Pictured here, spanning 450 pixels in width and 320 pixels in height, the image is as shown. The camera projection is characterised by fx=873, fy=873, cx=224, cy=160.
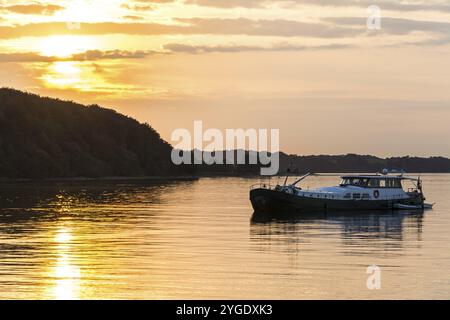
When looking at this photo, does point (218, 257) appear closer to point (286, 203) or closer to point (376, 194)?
point (286, 203)

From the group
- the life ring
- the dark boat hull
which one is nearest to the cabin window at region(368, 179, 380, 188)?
the life ring

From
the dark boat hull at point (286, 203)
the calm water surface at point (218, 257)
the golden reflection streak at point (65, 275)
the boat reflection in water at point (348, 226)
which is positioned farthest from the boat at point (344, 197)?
the golden reflection streak at point (65, 275)

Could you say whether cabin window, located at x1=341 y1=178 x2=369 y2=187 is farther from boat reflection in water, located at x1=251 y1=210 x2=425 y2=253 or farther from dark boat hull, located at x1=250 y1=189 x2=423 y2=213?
dark boat hull, located at x1=250 y1=189 x2=423 y2=213

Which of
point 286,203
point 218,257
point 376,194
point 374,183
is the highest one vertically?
point 374,183

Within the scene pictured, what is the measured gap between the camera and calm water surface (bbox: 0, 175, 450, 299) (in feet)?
134

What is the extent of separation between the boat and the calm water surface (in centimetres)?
629

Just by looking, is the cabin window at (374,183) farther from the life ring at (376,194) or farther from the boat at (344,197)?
the life ring at (376,194)

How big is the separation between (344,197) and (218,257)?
172 ft

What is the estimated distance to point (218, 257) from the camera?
53.5 m

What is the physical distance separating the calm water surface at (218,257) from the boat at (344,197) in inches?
248

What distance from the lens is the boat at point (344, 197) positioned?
326 ft

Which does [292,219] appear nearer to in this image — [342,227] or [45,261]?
[342,227]

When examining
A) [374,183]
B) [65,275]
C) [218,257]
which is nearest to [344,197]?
[374,183]

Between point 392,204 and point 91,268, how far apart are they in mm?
67993
